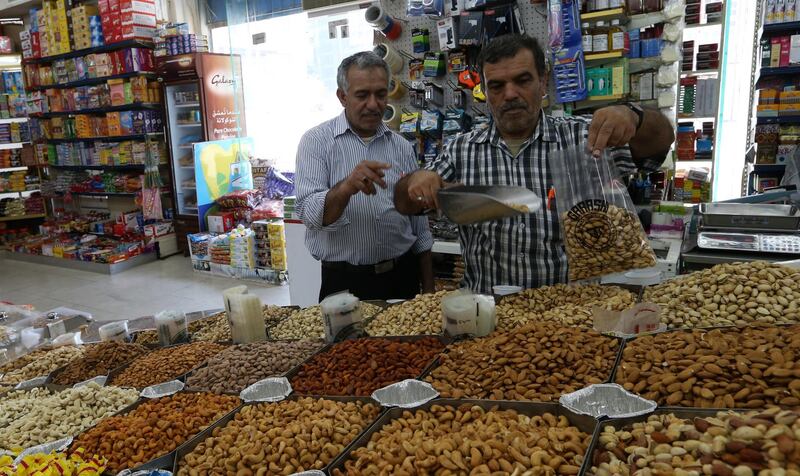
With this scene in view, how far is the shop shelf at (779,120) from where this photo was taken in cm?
420

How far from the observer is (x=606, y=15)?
10.7 ft

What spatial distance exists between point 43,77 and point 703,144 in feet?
28.0

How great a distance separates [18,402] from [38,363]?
1.55 feet

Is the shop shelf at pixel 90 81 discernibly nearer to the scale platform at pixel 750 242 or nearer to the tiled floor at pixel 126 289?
the tiled floor at pixel 126 289

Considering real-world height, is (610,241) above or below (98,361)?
above

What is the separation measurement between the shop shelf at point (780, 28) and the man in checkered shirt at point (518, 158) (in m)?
2.94

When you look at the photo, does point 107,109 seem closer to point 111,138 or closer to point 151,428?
point 111,138

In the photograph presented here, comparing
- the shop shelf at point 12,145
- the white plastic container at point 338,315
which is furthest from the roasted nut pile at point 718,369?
the shop shelf at point 12,145

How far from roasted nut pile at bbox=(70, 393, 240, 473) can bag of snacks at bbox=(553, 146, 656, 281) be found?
113 cm

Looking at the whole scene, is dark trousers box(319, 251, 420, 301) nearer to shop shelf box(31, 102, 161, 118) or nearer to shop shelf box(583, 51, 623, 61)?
shop shelf box(583, 51, 623, 61)

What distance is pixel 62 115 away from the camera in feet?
27.2

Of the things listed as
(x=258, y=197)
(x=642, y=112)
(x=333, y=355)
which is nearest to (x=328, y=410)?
(x=333, y=355)

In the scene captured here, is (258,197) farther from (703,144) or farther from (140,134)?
(703,144)

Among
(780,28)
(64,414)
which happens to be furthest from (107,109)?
(780,28)
